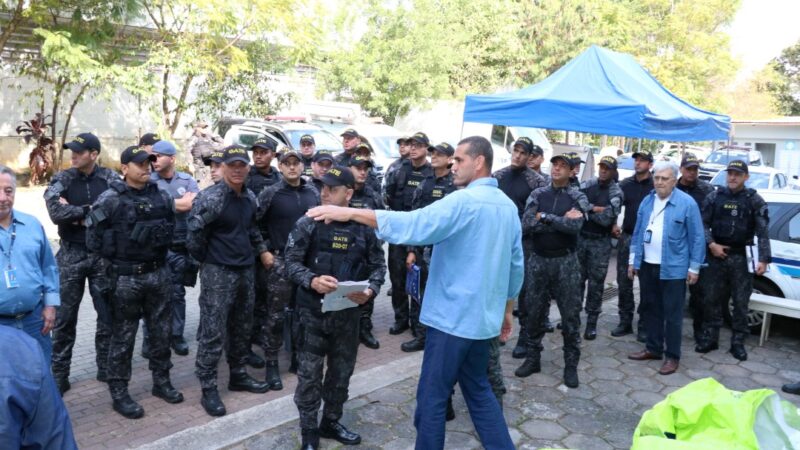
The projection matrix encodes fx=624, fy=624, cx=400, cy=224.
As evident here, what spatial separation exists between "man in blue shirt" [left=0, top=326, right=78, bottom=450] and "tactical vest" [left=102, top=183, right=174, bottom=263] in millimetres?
2780

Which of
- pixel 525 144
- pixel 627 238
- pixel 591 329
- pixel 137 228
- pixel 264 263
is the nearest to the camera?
pixel 137 228

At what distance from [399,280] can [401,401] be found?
199 cm

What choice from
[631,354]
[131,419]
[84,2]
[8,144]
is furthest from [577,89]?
[8,144]

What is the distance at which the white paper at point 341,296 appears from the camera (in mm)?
3941

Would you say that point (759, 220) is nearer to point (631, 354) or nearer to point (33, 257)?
point (631, 354)

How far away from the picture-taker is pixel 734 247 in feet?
21.1

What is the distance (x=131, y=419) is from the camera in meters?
4.59

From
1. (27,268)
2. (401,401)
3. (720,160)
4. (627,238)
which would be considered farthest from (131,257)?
(720,160)

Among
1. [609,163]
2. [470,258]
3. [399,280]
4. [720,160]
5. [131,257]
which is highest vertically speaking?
[720,160]

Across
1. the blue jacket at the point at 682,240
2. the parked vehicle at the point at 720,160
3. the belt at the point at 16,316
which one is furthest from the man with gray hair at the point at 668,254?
the parked vehicle at the point at 720,160

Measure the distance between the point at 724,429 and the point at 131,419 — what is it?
3954 millimetres

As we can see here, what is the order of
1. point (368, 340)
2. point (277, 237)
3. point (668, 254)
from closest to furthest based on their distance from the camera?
point (277, 237)
point (668, 254)
point (368, 340)

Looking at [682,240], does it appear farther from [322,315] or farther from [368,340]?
[322,315]

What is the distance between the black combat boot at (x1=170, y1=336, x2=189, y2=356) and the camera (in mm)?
5910
